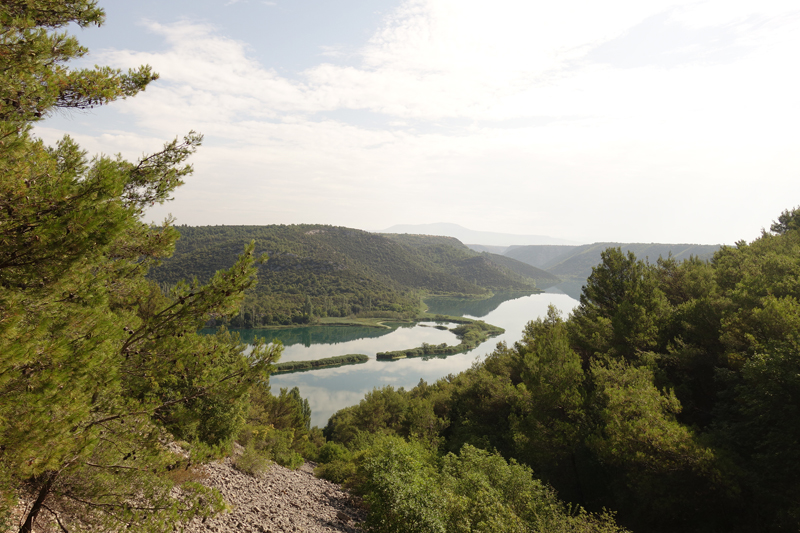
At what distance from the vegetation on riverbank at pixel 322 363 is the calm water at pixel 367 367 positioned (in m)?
1.26

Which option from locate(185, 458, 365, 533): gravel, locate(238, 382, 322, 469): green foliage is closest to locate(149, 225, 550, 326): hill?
locate(238, 382, 322, 469): green foliage

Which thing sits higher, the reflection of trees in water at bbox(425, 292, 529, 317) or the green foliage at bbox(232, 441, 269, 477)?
the green foliage at bbox(232, 441, 269, 477)

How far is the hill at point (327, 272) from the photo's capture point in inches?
3634

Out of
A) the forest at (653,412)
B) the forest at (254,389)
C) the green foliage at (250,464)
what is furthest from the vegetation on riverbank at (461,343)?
the green foliage at (250,464)

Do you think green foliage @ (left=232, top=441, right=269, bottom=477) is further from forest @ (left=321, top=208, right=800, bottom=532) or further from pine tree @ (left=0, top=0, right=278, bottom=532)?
pine tree @ (left=0, top=0, right=278, bottom=532)

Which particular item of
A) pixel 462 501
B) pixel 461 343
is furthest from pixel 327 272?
pixel 462 501

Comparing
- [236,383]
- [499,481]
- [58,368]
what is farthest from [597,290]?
[58,368]

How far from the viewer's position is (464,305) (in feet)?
398

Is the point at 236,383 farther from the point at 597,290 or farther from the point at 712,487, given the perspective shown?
the point at 597,290

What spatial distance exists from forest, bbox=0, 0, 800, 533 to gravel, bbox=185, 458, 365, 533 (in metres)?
0.67

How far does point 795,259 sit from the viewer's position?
16047mm

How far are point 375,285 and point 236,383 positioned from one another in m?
112

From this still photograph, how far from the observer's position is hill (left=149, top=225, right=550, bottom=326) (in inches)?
3634

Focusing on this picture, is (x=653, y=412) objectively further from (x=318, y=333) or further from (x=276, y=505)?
(x=318, y=333)
